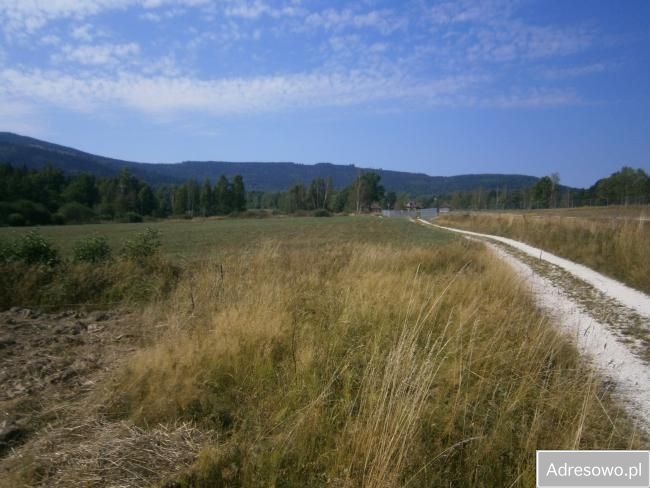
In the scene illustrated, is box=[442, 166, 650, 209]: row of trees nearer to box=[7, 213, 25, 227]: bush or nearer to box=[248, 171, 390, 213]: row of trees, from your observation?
box=[248, 171, 390, 213]: row of trees

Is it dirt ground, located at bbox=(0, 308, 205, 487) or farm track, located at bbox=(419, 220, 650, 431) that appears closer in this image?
dirt ground, located at bbox=(0, 308, 205, 487)

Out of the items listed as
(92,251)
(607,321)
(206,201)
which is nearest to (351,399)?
(607,321)

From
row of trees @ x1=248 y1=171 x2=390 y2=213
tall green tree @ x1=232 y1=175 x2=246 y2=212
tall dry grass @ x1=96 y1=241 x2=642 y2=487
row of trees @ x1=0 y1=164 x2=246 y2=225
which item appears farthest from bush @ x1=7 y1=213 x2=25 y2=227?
tall dry grass @ x1=96 y1=241 x2=642 y2=487

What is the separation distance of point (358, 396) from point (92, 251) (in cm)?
1170

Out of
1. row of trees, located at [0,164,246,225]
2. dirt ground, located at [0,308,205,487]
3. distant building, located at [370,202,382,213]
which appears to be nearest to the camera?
dirt ground, located at [0,308,205,487]

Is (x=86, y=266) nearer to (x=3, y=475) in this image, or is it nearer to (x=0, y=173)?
(x=3, y=475)

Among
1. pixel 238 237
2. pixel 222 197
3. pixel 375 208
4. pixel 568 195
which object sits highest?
pixel 568 195

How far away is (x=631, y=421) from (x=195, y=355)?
4025 millimetres

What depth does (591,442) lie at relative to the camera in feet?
9.34

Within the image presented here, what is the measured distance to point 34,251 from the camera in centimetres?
1094

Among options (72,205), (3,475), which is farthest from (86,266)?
(72,205)

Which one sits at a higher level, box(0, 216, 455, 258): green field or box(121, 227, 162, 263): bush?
box(121, 227, 162, 263): bush

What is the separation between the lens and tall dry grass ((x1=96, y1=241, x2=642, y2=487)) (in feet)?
7.97

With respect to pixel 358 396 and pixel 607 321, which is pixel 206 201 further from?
pixel 358 396
